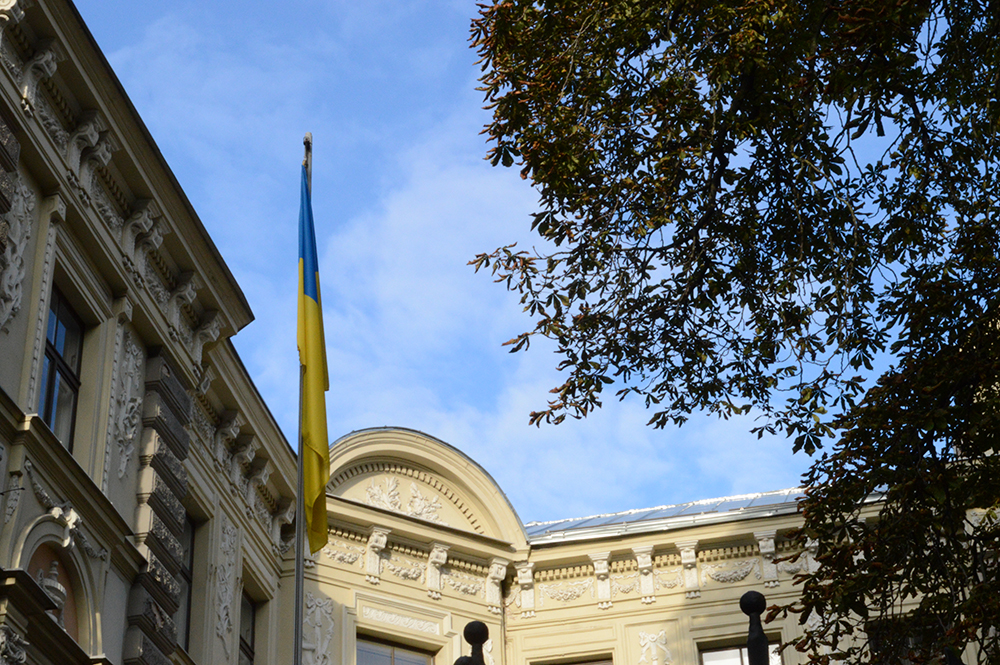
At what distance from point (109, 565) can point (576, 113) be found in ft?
19.5

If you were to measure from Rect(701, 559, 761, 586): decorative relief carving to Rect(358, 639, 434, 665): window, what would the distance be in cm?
452

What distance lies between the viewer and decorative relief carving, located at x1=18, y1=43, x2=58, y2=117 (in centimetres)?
1188

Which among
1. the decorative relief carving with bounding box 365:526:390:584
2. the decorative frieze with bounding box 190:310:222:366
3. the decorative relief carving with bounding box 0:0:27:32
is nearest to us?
the decorative relief carving with bounding box 0:0:27:32

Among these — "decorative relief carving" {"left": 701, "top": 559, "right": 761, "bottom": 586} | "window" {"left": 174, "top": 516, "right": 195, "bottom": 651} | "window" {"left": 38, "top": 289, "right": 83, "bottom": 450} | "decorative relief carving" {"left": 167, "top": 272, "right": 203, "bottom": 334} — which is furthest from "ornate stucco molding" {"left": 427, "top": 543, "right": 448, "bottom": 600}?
"window" {"left": 38, "top": 289, "right": 83, "bottom": 450}

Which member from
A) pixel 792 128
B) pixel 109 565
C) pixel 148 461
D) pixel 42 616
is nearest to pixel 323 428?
pixel 148 461

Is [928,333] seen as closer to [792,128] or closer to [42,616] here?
[792,128]

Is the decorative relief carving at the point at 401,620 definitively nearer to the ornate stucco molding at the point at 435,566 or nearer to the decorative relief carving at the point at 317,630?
the ornate stucco molding at the point at 435,566

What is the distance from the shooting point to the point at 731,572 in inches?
826

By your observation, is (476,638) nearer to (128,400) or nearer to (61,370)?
(61,370)

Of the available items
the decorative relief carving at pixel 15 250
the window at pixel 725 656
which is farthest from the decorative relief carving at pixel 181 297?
the window at pixel 725 656

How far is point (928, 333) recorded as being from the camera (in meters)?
10.8

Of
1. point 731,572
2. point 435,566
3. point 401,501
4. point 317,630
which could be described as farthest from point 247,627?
point 731,572

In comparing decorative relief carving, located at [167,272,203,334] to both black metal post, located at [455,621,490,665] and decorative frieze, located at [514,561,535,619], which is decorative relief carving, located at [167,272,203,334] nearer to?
black metal post, located at [455,621,490,665]

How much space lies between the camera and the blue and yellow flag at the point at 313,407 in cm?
1462
